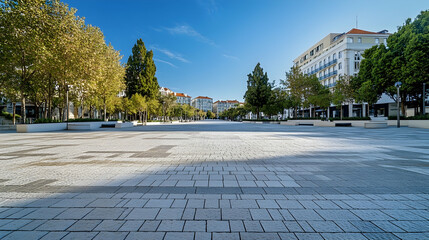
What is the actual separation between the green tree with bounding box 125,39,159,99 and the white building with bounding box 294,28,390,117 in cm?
4330

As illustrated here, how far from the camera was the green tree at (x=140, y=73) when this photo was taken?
1729 inches

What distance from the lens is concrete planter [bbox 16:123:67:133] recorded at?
18.8 m

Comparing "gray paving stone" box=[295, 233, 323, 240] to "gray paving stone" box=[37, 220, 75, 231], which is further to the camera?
"gray paving stone" box=[37, 220, 75, 231]

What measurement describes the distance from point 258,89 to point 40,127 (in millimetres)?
44898

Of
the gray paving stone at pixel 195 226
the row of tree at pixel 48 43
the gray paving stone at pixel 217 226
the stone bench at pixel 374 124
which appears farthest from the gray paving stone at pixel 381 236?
the stone bench at pixel 374 124

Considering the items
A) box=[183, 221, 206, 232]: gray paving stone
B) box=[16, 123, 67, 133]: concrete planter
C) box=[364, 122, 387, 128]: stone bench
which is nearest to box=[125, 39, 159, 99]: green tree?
box=[16, 123, 67, 133]: concrete planter

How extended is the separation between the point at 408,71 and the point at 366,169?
82.0 feet

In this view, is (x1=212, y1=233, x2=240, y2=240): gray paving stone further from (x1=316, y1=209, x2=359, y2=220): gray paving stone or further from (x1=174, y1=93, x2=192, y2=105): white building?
(x1=174, y1=93, x2=192, y2=105): white building

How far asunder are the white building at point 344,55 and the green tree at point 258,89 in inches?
643

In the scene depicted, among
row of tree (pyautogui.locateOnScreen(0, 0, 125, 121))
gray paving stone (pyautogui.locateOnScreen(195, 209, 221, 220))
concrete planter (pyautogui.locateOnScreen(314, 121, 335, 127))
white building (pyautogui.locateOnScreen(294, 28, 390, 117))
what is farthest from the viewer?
white building (pyautogui.locateOnScreen(294, 28, 390, 117))

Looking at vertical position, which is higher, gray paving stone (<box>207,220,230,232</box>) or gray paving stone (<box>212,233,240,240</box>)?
gray paving stone (<box>212,233,240,240</box>)

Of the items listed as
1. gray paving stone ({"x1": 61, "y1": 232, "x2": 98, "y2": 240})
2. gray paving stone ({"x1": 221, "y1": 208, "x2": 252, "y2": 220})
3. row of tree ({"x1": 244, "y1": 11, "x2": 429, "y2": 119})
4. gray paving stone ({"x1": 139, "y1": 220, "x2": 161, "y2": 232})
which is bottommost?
gray paving stone ({"x1": 221, "y1": 208, "x2": 252, "y2": 220})

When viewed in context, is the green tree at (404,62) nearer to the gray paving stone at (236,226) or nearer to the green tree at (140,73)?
the gray paving stone at (236,226)

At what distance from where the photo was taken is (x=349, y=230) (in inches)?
88.7
